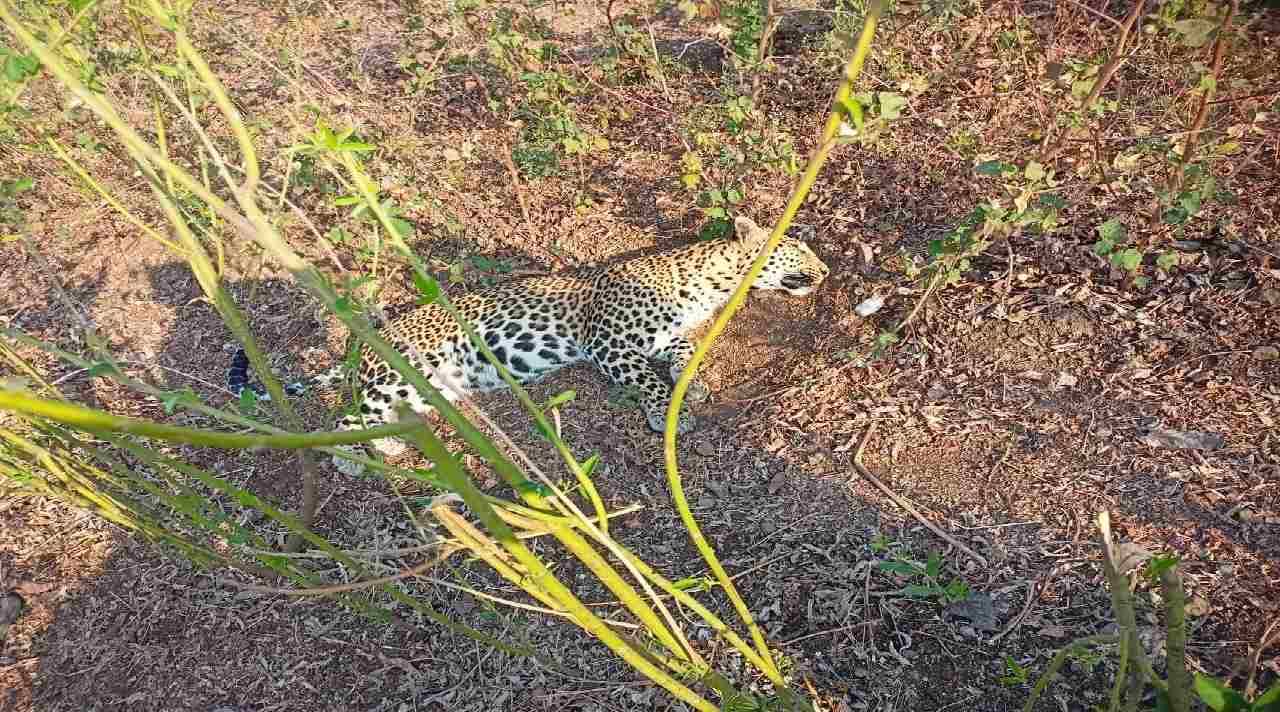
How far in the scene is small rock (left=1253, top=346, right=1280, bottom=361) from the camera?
3.45 meters

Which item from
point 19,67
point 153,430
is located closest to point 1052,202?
point 153,430

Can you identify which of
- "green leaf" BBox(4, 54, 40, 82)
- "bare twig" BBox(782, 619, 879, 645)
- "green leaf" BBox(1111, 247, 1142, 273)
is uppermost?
"green leaf" BBox(4, 54, 40, 82)

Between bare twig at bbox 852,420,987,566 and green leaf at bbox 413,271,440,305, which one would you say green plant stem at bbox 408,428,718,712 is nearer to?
green leaf at bbox 413,271,440,305

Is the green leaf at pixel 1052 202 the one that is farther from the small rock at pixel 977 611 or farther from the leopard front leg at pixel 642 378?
the leopard front leg at pixel 642 378

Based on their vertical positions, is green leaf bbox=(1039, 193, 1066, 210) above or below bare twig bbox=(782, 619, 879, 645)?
above

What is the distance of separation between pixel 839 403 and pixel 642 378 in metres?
1.36

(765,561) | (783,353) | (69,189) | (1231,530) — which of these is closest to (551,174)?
(783,353)

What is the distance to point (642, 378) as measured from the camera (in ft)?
15.8

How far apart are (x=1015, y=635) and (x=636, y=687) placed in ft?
4.88

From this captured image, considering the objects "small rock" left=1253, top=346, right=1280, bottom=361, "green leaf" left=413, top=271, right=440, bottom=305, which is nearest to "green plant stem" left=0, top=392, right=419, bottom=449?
"green leaf" left=413, top=271, right=440, bottom=305

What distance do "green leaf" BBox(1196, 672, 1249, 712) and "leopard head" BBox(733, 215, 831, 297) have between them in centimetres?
382

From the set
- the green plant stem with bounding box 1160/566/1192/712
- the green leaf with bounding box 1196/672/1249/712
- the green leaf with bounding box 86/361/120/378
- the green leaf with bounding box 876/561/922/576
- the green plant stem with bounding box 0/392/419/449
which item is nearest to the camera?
the green plant stem with bounding box 0/392/419/449

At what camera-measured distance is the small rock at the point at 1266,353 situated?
Answer: 3451mm

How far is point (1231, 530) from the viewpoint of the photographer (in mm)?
2906
